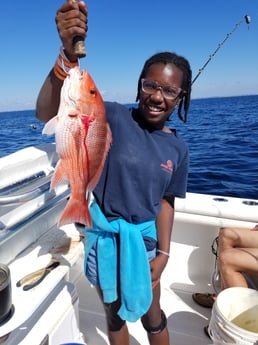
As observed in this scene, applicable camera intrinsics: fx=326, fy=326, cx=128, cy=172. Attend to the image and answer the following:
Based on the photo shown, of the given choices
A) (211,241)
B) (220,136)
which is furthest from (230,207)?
(220,136)

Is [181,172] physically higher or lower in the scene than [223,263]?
higher

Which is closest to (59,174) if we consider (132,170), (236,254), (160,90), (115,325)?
(132,170)

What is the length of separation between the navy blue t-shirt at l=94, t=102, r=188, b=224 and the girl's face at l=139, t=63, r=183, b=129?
12 centimetres

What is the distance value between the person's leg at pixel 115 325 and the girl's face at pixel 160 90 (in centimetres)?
106

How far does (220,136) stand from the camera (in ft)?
46.9

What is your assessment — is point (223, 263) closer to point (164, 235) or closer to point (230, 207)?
point (230, 207)

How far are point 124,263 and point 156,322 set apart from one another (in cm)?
55

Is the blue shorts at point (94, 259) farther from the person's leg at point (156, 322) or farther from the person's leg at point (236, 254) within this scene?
the person's leg at point (236, 254)

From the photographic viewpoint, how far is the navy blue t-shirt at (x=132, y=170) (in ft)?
5.49

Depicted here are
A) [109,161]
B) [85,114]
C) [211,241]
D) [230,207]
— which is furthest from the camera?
[211,241]

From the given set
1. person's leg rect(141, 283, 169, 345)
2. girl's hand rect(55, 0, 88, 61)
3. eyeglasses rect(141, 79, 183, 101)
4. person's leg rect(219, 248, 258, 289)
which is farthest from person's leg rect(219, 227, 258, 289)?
girl's hand rect(55, 0, 88, 61)

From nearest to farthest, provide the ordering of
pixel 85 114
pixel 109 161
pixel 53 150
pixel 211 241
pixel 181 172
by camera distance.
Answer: pixel 85 114
pixel 109 161
pixel 181 172
pixel 53 150
pixel 211 241

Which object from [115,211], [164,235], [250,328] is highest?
[115,211]

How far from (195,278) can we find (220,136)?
12004mm
